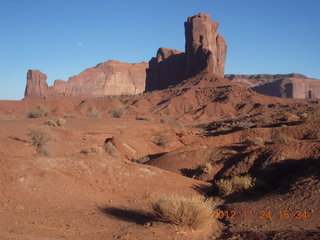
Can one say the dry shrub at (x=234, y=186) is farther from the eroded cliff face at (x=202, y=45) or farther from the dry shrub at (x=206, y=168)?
the eroded cliff face at (x=202, y=45)

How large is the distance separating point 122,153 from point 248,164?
8024 millimetres

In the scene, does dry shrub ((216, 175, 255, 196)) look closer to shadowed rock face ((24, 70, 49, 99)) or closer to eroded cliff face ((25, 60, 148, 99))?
shadowed rock face ((24, 70, 49, 99))

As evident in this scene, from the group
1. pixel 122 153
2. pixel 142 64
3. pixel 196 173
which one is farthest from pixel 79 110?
pixel 142 64

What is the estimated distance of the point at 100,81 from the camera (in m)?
121

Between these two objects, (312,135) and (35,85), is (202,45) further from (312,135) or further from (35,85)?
(35,85)

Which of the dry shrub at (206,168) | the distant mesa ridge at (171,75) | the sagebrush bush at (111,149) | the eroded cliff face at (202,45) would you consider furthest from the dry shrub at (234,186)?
the eroded cliff face at (202,45)

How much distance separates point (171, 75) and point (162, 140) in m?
69.5

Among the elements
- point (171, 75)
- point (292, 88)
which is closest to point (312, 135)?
point (171, 75)

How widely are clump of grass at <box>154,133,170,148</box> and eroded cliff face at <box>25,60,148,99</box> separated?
92.9 meters

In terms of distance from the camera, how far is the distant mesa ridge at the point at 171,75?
75.7m

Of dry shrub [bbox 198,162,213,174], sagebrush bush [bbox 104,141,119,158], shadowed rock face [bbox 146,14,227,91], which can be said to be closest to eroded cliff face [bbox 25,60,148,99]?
shadowed rock face [bbox 146,14,227,91]

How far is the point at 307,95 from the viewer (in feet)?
344

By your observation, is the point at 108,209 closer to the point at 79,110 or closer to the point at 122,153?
the point at 122,153

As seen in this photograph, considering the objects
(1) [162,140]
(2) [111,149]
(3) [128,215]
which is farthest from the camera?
(1) [162,140]
